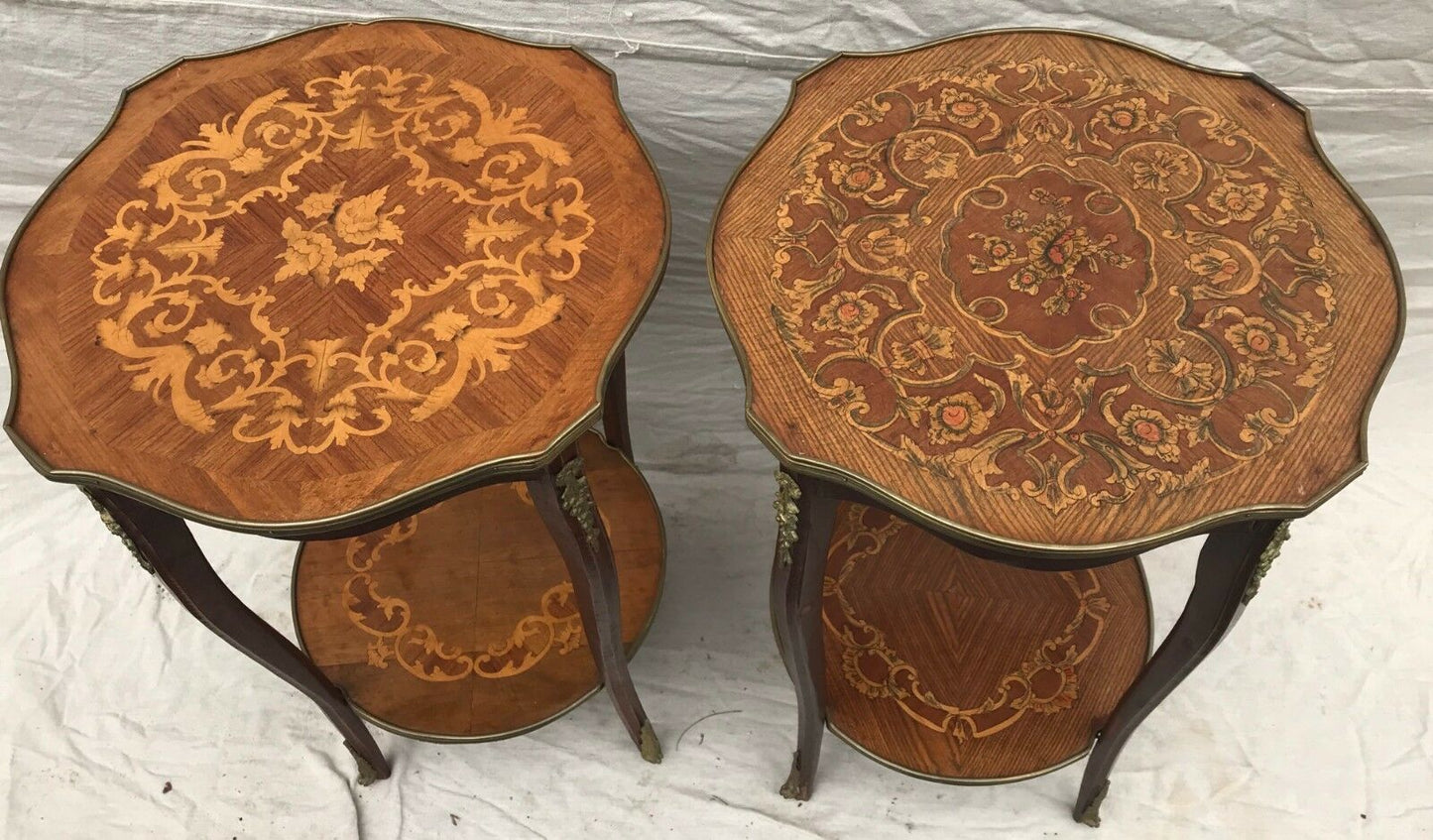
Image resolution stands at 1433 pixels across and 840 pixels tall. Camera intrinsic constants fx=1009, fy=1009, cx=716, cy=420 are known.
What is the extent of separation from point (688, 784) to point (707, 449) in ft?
→ 2.13

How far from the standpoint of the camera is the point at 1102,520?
0.93 metres

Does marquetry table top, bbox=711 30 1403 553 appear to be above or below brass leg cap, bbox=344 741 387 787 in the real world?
above

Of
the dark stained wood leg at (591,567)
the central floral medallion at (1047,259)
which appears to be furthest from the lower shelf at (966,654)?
the central floral medallion at (1047,259)

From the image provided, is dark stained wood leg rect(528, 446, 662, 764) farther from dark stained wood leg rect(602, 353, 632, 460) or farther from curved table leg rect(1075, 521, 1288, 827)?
curved table leg rect(1075, 521, 1288, 827)

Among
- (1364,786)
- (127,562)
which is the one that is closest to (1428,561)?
(1364,786)

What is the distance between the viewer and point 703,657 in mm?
1738

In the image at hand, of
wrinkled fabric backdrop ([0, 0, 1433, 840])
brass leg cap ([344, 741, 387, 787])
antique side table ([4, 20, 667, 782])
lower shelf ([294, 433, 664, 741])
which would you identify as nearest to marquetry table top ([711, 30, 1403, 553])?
antique side table ([4, 20, 667, 782])

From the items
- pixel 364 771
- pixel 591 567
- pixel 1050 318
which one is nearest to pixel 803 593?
pixel 591 567

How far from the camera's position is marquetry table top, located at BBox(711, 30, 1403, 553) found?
3.13 feet

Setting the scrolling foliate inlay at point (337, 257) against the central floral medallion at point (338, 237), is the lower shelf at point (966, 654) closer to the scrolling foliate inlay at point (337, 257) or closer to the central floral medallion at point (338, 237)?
the scrolling foliate inlay at point (337, 257)

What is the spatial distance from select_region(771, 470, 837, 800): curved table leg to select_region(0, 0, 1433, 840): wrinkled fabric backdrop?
0.21 metres

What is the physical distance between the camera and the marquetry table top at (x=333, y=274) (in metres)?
1.00

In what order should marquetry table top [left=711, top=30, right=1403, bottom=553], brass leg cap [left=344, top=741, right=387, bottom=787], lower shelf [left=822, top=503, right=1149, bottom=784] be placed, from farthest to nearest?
brass leg cap [left=344, top=741, right=387, bottom=787] → lower shelf [left=822, top=503, right=1149, bottom=784] → marquetry table top [left=711, top=30, right=1403, bottom=553]

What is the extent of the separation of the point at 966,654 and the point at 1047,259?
680 millimetres
